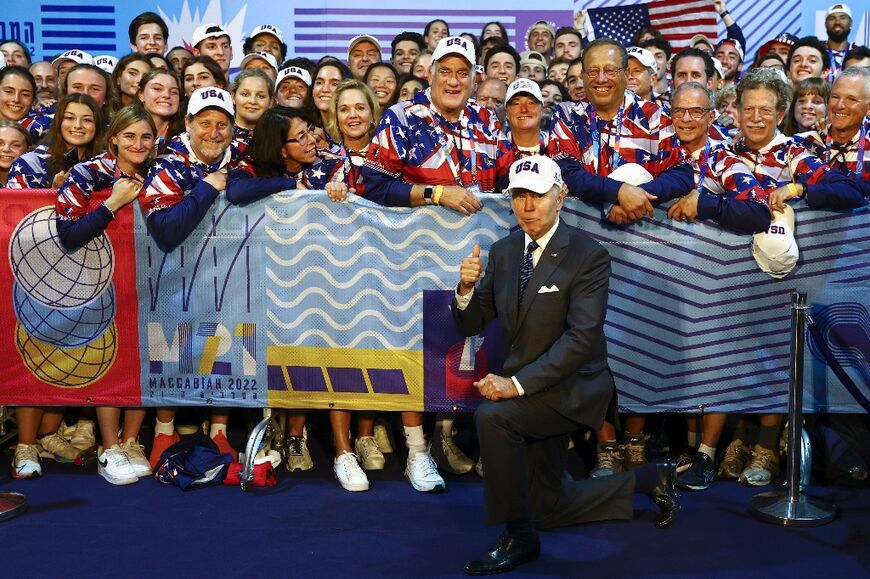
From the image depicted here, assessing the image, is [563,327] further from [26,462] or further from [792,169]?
[26,462]

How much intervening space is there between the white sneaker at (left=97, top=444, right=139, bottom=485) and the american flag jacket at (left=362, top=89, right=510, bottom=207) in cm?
210

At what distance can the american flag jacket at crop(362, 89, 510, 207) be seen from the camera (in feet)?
20.9

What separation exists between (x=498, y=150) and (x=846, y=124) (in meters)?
2.01

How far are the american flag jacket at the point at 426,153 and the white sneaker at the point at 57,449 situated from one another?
A: 2443 millimetres

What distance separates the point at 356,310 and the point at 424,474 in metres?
1.01

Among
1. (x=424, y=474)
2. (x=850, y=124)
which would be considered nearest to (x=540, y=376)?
(x=424, y=474)

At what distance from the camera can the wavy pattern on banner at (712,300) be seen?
614 cm

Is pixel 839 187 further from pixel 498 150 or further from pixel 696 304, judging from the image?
pixel 498 150

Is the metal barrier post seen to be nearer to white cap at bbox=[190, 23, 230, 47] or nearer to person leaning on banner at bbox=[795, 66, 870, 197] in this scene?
person leaning on banner at bbox=[795, 66, 870, 197]

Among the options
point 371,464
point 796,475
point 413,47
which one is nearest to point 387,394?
point 371,464

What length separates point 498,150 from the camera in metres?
6.58

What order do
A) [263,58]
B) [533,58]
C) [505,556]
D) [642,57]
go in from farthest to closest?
[533,58]
[263,58]
[642,57]
[505,556]

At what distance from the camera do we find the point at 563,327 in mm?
5348

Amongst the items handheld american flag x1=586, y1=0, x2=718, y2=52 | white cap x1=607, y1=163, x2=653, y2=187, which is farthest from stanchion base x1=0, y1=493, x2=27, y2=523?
handheld american flag x1=586, y1=0, x2=718, y2=52
